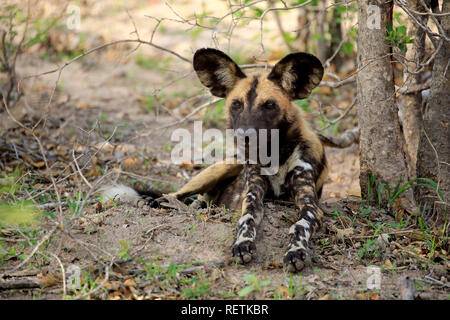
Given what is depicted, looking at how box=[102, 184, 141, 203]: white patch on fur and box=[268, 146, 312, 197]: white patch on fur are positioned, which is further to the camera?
box=[102, 184, 141, 203]: white patch on fur

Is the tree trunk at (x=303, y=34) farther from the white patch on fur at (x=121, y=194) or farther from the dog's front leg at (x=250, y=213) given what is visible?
the white patch on fur at (x=121, y=194)

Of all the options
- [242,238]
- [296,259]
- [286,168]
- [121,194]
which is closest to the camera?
[296,259]

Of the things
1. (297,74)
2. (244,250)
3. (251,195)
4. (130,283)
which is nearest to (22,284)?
(130,283)

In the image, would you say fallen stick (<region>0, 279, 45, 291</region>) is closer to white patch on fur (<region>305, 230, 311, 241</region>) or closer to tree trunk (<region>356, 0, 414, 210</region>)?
white patch on fur (<region>305, 230, 311, 241</region>)

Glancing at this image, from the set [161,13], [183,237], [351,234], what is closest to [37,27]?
[161,13]

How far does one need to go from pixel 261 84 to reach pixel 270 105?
18 cm

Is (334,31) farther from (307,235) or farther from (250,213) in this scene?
(307,235)

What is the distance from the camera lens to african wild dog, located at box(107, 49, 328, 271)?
11.3 ft

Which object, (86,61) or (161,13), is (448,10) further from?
(161,13)

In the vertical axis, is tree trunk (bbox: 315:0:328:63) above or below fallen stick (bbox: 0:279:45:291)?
above

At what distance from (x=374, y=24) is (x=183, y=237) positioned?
196 cm

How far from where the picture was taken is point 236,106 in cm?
365

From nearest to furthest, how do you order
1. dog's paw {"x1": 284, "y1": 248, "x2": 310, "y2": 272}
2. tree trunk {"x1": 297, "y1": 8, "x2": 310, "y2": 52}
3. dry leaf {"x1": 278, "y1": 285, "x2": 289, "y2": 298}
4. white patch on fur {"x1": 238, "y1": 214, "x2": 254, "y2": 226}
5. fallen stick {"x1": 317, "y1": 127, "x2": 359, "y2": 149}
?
dry leaf {"x1": 278, "y1": 285, "x2": 289, "y2": 298} → dog's paw {"x1": 284, "y1": 248, "x2": 310, "y2": 272} → white patch on fur {"x1": 238, "y1": 214, "x2": 254, "y2": 226} → fallen stick {"x1": 317, "y1": 127, "x2": 359, "y2": 149} → tree trunk {"x1": 297, "y1": 8, "x2": 310, "y2": 52}

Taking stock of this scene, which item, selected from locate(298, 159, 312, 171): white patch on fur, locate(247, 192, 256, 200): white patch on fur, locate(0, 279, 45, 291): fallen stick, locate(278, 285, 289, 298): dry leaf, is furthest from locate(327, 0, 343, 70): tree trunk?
locate(0, 279, 45, 291): fallen stick
